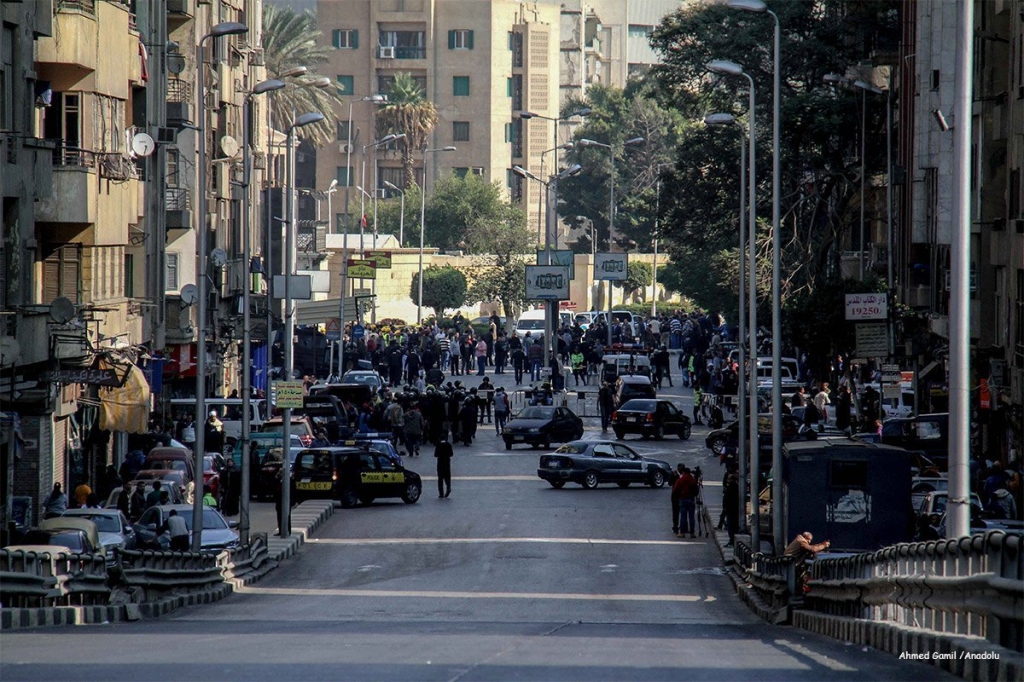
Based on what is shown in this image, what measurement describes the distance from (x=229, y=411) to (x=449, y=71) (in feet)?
249

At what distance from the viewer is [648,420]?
5109 centimetres

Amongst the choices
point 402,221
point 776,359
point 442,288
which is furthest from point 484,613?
point 402,221

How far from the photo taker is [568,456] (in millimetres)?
41500

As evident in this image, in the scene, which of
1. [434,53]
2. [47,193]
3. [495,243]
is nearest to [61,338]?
[47,193]

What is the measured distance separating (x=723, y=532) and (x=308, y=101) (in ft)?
182

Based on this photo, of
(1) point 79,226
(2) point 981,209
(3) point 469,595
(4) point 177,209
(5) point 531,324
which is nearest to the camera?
(3) point 469,595

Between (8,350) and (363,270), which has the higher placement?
(363,270)

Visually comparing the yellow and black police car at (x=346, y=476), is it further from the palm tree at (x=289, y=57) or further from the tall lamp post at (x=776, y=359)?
the palm tree at (x=289, y=57)

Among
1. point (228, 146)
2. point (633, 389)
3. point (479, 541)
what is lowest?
point (479, 541)

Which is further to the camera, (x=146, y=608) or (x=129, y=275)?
(x=129, y=275)

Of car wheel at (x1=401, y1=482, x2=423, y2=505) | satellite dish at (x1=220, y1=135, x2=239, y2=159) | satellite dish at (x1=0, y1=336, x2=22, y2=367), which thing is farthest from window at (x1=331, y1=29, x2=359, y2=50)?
satellite dish at (x1=0, y1=336, x2=22, y2=367)

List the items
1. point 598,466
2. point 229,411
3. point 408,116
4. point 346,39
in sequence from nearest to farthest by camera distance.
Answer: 1. point 598,466
2. point 229,411
3. point 408,116
4. point 346,39

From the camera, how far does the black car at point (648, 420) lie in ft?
168

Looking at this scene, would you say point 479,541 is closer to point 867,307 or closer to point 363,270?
A: point 867,307
